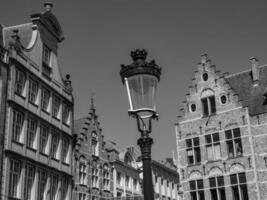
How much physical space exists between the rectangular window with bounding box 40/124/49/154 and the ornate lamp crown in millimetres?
17958

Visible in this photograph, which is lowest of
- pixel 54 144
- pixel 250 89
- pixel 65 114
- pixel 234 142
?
pixel 234 142

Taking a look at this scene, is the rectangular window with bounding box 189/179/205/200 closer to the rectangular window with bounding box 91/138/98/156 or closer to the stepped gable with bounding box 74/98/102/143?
the rectangular window with bounding box 91/138/98/156

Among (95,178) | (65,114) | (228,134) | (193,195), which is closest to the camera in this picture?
(228,134)

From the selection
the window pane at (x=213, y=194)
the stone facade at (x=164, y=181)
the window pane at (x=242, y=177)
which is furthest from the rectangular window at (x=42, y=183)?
the stone facade at (x=164, y=181)

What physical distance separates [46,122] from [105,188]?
8730 mm

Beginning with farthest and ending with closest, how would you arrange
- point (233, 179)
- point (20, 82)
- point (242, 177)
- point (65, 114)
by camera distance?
1. point (65, 114)
2. point (233, 179)
3. point (242, 177)
4. point (20, 82)

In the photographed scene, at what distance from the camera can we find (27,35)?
2662 cm

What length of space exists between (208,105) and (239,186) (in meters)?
5.45

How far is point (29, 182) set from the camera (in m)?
23.1

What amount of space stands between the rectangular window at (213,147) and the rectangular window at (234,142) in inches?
26.1

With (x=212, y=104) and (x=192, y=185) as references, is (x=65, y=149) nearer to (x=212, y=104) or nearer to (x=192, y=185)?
(x=192, y=185)

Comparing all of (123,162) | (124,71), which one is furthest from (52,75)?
(124,71)

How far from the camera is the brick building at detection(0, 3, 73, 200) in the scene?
21.7 m

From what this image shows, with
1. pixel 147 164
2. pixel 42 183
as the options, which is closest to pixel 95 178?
pixel 42 183
